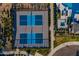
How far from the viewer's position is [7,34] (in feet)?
4.64

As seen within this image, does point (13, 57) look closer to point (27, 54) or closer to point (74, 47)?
point (27, 54)

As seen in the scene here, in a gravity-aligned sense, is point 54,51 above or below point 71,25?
below

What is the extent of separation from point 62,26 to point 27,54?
0.32 m

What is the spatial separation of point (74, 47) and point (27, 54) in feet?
1.12

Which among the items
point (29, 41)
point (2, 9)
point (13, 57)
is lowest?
point (13, 57)

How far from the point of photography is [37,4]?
4.66 feet

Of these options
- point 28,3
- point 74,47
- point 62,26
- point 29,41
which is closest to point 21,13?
point 28,3

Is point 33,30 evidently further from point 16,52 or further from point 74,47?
point 74,47

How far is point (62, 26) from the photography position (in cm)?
140

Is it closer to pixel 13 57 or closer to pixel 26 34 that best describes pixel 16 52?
pixel 13 57

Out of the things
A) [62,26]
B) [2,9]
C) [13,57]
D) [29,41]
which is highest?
[2,9]

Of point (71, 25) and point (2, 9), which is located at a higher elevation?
point (2, 9)

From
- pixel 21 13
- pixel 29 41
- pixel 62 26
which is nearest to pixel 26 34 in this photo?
pixel 29 41

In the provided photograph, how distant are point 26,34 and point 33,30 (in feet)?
0.19
